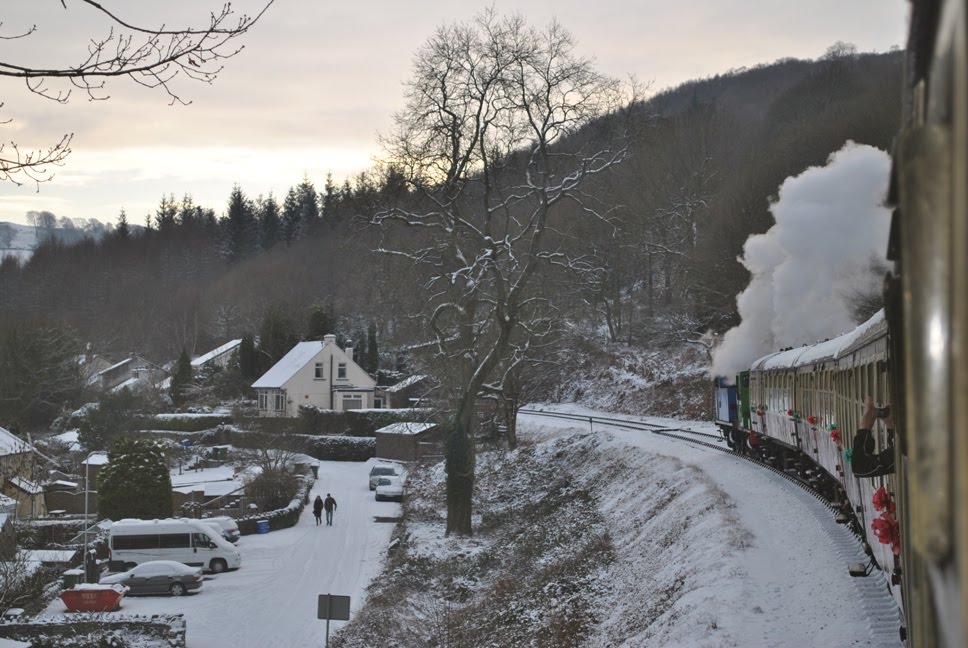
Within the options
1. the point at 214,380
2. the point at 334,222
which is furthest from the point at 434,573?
the point at 334,222

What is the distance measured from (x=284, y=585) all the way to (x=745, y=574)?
15880mm

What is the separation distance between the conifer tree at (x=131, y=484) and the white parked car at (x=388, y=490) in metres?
8.95

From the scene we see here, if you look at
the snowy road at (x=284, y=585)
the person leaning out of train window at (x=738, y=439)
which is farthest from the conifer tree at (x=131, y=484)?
the person leaning out of train window at (x=738, y=439)

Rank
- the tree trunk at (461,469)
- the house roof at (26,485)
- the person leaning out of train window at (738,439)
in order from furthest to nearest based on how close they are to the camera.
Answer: the house roof at (26,485) → the person leaning out of train window at (738,439) → the tree trunk at (461,469)

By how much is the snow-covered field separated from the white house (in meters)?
24.6

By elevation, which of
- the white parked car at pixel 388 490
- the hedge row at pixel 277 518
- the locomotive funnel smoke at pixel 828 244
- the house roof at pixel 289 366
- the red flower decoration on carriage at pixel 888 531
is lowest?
the hedge row at pixel 277 518

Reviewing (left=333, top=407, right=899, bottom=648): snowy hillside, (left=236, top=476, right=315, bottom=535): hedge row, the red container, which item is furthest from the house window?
the red container

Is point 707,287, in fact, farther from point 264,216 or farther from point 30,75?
point 264,216

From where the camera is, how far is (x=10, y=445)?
38188 mm

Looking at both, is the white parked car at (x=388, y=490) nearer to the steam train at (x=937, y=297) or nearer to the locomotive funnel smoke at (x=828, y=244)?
the locomotive funnel smoke at (x=828, y=244)

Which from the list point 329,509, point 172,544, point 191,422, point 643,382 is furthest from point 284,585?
point 191,422

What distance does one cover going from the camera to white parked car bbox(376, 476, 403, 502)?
3950 centimetres

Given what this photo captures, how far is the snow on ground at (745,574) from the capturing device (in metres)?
11.2

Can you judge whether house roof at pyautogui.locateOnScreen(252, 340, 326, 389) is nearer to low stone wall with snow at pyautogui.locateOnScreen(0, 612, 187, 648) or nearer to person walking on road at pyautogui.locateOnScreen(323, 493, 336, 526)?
person walking on road at pyautogui.locateOnScreen(323, 493, 336, 526)
